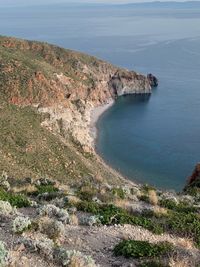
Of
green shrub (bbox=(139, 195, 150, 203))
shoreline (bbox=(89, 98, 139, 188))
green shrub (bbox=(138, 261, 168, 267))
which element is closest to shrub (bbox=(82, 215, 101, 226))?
green shrub (bbox=(138, 261, 168, 267))

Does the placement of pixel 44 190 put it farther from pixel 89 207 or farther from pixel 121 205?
pixel 89 207

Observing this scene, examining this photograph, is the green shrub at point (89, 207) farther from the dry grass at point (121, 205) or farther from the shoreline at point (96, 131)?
the shoreline at point (96, 131)

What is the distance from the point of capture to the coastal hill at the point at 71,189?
13.1 m

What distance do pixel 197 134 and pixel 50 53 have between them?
1770 inches

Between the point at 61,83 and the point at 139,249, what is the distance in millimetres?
93240

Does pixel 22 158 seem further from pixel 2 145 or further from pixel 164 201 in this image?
pixel 164 201

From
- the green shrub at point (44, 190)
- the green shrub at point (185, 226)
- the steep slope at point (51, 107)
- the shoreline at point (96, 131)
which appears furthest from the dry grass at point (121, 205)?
the shoreline at point (96, 131)

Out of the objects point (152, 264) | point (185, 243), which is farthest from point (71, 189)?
point (152, 264)

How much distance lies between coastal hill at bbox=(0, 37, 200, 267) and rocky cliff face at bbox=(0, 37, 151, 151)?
28 centimetres

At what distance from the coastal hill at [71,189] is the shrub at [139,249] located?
3cm

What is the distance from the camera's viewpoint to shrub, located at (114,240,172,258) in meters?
13.1

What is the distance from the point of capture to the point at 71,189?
25.4m

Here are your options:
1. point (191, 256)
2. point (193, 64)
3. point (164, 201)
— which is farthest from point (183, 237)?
point (193, 64)

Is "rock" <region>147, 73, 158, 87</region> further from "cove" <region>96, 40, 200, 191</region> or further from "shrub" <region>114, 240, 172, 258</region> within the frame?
"shrub" <region>114, 240, 172, 258</region>
